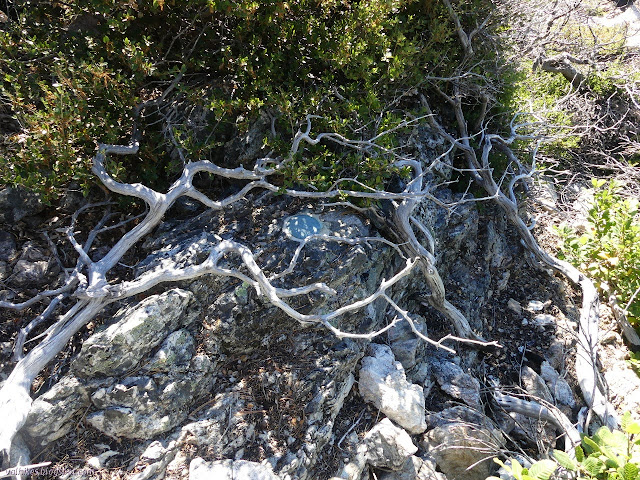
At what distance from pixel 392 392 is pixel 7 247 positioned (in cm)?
326

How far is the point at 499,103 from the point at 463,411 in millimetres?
3639

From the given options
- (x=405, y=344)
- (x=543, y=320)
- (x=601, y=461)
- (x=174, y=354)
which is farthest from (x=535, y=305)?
(x=174, y=354)

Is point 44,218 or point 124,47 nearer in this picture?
point 124,47

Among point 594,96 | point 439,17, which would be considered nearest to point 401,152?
point 439,17

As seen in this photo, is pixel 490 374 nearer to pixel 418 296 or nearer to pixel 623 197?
pixel 418 296

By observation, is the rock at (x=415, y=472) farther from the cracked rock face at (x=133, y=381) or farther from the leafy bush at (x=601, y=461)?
the cracked rock face at (x=133, y=381)

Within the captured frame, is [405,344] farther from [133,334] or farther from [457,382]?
[133,334]

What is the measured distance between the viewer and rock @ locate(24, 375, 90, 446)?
2.70 meters

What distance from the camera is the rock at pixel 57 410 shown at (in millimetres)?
2697

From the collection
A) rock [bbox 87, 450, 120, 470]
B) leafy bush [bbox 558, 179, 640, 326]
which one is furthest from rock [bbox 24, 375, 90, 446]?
leafy bush [bbox 558, 179, 640, 326]

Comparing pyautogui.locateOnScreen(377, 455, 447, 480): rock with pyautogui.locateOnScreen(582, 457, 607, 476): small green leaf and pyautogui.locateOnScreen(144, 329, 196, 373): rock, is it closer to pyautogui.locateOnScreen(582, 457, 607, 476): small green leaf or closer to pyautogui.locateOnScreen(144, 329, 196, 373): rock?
pyautogui.locateOnScreen(582, 457, 607, 476): small green leaf

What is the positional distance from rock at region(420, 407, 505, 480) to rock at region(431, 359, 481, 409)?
0.79 feet

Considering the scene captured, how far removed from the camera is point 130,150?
11.7ft

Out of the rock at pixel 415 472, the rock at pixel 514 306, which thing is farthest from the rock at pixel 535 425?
the rock at pixel 415 472
